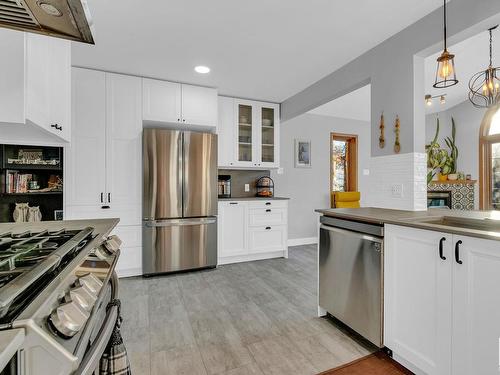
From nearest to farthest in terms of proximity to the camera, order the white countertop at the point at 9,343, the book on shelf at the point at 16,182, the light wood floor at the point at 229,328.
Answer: the white countertop at the point at 9,343
the light wood floor at the point at 229,328
the book on shelf at the point at 16,182

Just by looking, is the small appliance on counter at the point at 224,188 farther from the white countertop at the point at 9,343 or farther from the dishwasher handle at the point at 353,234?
the white countertop at the point at 9,343

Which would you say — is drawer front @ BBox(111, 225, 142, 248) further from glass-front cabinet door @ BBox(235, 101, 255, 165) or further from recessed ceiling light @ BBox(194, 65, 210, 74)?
recessed ceiling light @ BBox(194, 65, 210, 74)

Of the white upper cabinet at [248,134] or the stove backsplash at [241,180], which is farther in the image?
the stove backsplash at [241,180]

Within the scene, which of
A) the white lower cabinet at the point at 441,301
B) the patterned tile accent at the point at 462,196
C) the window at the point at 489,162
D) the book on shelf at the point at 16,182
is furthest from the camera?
Answer: the patterned tile accent at the point at 462,196

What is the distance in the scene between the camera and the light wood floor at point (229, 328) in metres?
1.61

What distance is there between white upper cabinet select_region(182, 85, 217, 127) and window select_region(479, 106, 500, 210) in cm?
510

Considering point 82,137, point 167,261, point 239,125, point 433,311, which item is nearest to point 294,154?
point 239,125

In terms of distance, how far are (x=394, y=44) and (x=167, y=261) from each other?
327cm

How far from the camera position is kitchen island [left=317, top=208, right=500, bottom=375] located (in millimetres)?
1134

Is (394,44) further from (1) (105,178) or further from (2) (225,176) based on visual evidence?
(1) (105,178)

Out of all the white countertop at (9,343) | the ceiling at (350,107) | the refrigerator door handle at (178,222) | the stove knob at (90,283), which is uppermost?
the ceiling at (350,107)

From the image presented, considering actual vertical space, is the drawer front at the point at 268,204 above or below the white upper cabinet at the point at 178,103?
below

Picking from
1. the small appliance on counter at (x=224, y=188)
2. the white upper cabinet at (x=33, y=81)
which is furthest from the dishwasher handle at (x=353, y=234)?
the small appliance on counter at (x=224, y=188)

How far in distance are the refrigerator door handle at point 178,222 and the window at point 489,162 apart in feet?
17.2
